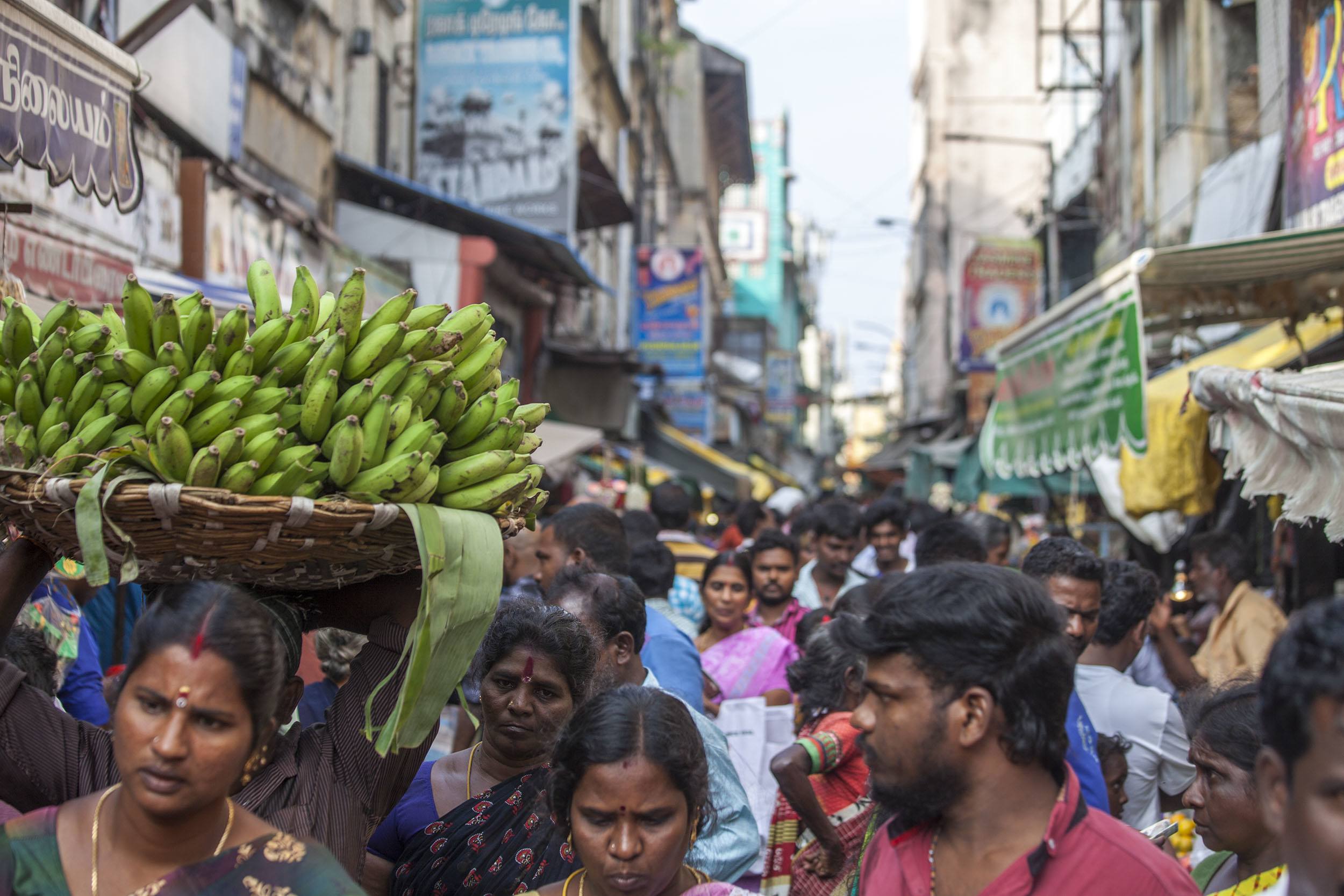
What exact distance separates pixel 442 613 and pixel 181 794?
1.72ft

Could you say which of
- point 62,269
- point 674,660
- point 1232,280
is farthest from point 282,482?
point 1232,280

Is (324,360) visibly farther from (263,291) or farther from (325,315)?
(263,291)

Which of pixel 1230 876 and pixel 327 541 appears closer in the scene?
pixel 327 541

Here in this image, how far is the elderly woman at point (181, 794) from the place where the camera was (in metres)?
1.87

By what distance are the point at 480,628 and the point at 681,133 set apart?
36.5m

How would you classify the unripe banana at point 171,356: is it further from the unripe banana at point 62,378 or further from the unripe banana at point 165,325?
the unripe banana at point 62,378

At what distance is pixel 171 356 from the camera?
2217 mm

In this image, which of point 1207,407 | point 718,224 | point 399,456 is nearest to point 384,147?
point 1207,407

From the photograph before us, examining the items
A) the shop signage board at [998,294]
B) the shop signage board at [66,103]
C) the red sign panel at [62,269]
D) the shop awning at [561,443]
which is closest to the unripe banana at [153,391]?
the shop signage board at [66,103]

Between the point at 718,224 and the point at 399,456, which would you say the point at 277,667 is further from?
the point at 718,224

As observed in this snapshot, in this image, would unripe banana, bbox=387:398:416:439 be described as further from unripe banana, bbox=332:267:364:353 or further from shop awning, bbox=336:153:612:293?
shop awning, bbox=336:153:612:293

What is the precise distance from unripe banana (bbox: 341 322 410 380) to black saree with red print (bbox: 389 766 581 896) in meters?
0.96

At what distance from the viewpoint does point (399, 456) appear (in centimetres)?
219

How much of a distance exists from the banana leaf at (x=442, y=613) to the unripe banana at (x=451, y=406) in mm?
251
